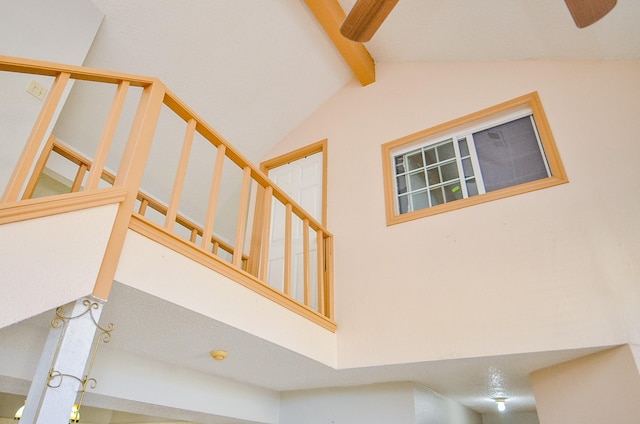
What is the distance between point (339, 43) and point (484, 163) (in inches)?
73.8

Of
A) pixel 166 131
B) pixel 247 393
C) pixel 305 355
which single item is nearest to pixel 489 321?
pixel 305 355

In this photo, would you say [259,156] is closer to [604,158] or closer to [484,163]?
[484,163]

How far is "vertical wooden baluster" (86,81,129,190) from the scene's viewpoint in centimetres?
165

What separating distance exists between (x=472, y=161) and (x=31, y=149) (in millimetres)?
3041

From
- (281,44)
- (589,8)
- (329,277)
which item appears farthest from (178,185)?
(281,44)

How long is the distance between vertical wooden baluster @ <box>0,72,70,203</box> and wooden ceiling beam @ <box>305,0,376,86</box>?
270 cm

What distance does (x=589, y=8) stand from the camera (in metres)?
1.84

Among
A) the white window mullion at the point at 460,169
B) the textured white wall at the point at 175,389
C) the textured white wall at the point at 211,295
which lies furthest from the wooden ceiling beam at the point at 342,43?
the textured white wall at the point at 175,389

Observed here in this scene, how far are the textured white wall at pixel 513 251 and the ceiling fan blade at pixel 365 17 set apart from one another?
163cm

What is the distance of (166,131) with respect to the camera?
4148 mm

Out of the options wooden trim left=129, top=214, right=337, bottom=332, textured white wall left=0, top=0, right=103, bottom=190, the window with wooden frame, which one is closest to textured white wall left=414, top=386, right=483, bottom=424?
wooden trim left=129, top=214, right=337, bottom=332

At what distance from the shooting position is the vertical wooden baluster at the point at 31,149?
1.44 metres

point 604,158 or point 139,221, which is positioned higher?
point 604,158

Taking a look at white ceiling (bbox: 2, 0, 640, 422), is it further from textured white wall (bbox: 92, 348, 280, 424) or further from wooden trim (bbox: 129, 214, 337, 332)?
wooden trim (bbox: 129, 214, 337, 332)
